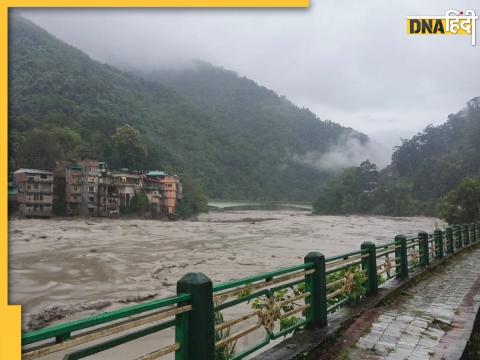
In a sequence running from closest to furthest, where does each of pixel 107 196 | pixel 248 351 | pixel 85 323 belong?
1. pixel 85 323
2. pixel 248 351
3. pixel 107 196

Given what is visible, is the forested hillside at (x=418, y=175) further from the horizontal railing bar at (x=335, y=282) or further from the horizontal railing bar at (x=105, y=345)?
the horizontal railing bar at (x=105, y=345)

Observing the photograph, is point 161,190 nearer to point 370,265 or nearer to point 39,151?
point 39,151

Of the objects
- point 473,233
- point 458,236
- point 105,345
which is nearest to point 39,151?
point 473,233

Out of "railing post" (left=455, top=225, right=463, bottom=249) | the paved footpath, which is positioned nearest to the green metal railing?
the paved footpath

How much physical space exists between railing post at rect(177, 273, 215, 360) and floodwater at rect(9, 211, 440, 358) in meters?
2.05

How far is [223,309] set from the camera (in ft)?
12.6

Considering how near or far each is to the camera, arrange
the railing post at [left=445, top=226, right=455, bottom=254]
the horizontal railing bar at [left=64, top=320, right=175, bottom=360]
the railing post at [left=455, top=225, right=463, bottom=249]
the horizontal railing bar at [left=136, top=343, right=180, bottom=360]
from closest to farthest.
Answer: the horizontal railing bar at [left=64, top=320, right=175, bottom=360] → the horizontal railing bar at [left=136, top=343, right=180, bottom=360] → the railing post at [left=445, top=226, right=455, bottom=254] → the railing post at [left=455, top=225, right=463, bottom=249]

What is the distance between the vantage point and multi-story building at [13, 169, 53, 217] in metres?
41.3

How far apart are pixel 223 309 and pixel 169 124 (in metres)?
106

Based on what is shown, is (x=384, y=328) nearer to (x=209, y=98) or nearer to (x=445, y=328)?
(x=445, y=328)

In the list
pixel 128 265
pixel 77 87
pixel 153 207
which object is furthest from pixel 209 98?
pixel 128 265

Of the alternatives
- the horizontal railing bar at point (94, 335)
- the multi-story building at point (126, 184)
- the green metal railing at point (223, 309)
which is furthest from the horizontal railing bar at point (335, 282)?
the multi-story building at point (126, 184)

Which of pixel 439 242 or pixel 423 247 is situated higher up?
pixel 423 247

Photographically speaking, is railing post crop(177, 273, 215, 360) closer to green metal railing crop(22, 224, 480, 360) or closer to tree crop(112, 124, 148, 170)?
green metal railing crop(22, 224, 480, 360)
